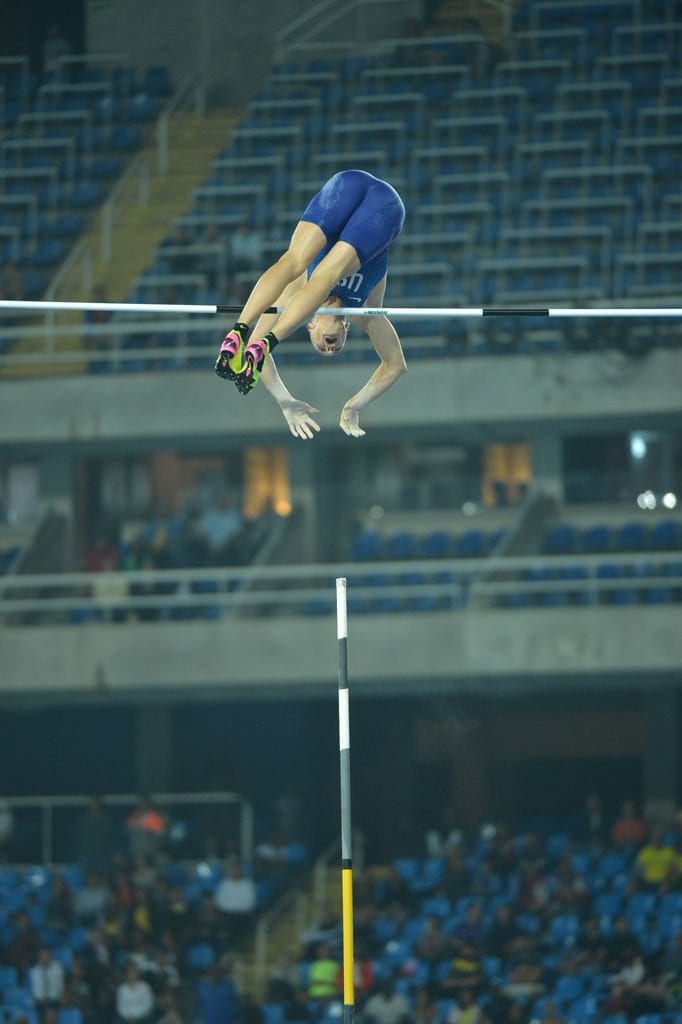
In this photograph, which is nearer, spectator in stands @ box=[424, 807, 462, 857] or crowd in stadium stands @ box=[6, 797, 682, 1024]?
crowd in stadium stands @ box=[6, 797, 682, 1024]

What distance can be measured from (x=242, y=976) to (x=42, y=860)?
3.16 meters

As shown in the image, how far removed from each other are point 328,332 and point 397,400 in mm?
11667

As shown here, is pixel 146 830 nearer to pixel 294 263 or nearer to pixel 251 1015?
pixel 251 1015

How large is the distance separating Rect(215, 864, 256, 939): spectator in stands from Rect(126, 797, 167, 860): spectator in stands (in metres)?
1.01

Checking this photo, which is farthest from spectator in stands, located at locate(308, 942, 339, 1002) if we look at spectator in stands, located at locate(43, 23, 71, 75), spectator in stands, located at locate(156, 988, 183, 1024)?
spectator in stands, located at locate(43, 23, 71, 75)

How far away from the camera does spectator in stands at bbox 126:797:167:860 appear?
18812mm

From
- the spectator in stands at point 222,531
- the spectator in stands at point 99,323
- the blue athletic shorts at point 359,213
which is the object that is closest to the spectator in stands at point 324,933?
the spectator in stands at point 222,531

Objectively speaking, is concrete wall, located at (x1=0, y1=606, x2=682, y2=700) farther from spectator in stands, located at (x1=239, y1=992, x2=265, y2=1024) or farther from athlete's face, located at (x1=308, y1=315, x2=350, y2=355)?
athlete's face, located at (x1=308, y1=315, x2=350, y2=355)

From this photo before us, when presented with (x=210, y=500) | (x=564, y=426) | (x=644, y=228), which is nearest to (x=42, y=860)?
(x=210, y=500)

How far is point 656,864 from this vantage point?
57.2ft

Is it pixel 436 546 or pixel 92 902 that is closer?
pixel 92 902

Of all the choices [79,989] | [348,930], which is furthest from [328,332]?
[79,989]

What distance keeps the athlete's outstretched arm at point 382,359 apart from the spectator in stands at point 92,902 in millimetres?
9890

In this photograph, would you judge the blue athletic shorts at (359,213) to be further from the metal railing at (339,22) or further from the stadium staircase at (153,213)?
the metal railing at (339,22)
